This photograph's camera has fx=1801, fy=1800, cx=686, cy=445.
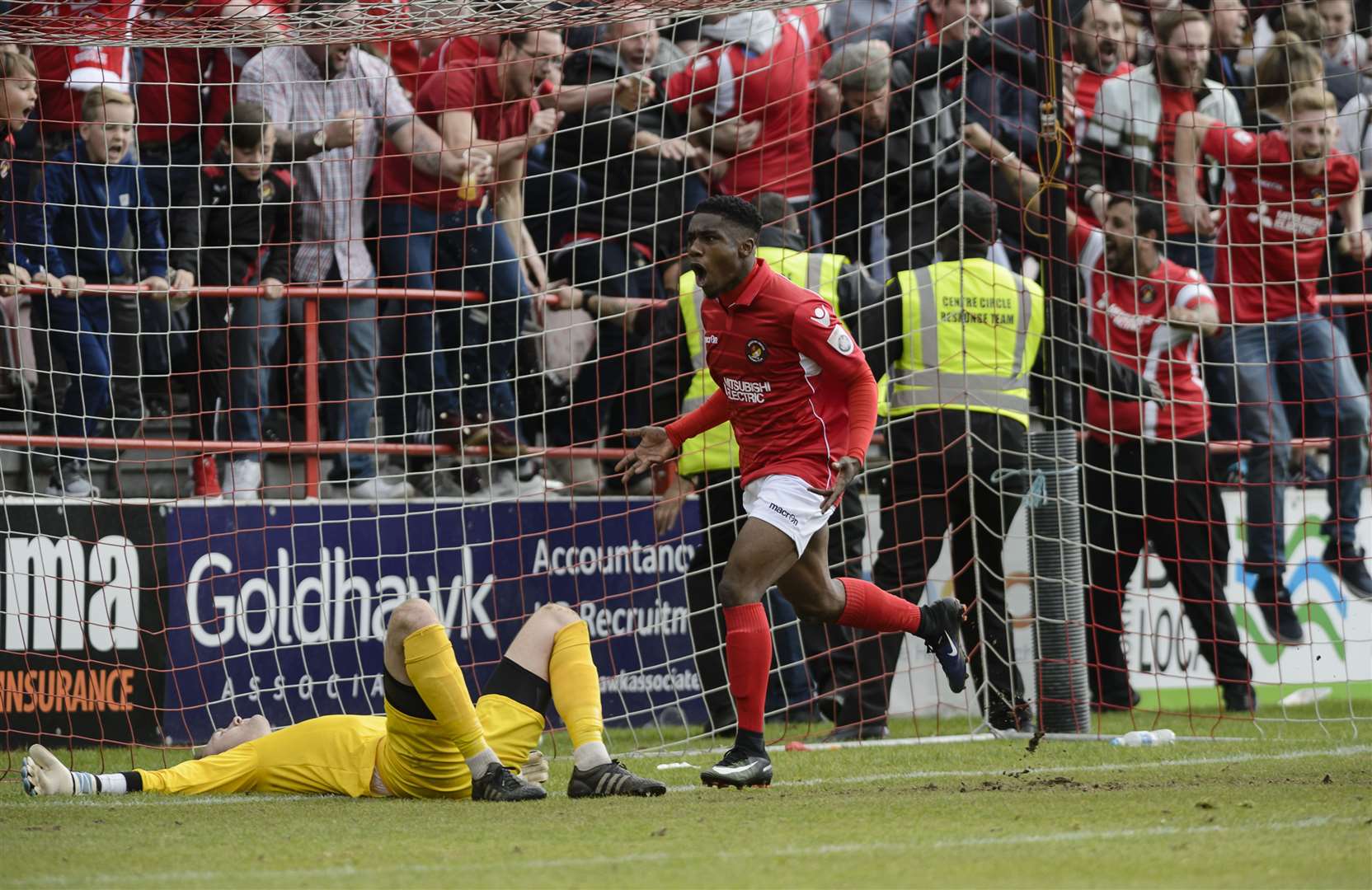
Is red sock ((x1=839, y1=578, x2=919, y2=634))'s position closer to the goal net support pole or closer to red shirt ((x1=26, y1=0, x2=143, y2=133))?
the goal net support pole

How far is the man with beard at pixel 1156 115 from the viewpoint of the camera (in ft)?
34.7

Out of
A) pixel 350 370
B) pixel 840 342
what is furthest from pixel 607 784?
pixel 350 370

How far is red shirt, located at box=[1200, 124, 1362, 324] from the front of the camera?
33.9 ft

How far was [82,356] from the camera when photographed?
8.88 meters

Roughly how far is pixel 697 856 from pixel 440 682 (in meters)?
1.42

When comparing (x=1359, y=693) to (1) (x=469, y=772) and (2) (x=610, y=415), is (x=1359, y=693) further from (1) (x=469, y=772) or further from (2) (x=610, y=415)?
(1) (x=469, y=772)

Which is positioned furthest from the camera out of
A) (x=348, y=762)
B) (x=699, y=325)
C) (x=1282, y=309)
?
(x=1282, y=309)

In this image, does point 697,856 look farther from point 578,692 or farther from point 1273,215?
point 1273,215

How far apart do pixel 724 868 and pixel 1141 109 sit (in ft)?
24.7

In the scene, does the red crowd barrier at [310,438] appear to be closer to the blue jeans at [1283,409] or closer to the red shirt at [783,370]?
the red shirt at [783,370]

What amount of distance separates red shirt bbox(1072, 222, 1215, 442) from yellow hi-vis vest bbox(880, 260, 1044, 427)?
1.13 meters

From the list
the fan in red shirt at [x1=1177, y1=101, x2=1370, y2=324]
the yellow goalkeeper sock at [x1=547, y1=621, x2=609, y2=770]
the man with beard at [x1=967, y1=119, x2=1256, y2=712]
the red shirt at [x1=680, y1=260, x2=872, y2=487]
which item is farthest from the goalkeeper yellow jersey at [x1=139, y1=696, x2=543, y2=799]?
the fan in red shirt at [x1=1177, y1=101, x2=1370, y2=324]

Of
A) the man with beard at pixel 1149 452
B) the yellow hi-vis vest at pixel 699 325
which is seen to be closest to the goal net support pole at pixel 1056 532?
the yellow hi-vis vest at pixel 699 325

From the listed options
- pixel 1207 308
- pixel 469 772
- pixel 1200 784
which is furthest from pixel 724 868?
pixel 1207 308
